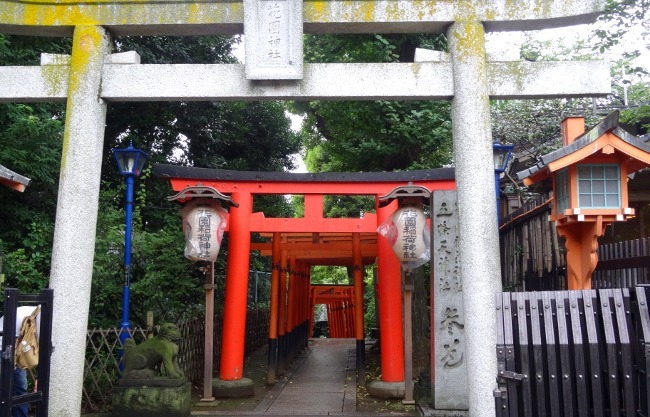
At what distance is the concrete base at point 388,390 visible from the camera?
1059 centimetres

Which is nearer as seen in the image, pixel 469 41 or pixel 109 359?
pixel 469 41

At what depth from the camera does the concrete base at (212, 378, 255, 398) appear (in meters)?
10.7

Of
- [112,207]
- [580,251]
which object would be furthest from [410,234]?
[112,207]

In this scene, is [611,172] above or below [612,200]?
above

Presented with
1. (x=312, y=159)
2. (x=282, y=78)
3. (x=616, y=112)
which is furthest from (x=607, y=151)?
(x=312, y=159)

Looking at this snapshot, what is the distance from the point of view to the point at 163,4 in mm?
7422

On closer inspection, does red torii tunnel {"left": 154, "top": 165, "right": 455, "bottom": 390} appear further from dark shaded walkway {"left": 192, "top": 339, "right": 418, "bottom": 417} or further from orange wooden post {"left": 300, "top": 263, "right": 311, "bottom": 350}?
orange wooden post {"left": 300, "top": 263, "right": 311, "bottom": 350}

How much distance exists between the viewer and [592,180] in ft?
22.3

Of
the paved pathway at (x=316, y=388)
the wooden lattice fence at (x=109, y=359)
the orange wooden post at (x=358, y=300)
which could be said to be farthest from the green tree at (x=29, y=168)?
the orange wooden post at (x=358, y=300)

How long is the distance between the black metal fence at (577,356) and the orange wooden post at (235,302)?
21.1 feet

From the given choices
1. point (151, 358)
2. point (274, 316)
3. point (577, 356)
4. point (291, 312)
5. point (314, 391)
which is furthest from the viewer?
point (291, 312)

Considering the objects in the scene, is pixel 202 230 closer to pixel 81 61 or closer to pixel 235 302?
pixel 235 302

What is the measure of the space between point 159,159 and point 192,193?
23.6ft

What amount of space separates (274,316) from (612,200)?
753 centimetres
